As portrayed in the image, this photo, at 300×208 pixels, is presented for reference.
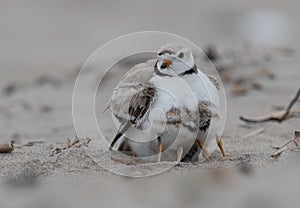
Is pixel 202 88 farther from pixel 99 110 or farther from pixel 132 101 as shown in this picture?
pixel 99 110

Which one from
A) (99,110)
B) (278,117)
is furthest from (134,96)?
→ (99,110)

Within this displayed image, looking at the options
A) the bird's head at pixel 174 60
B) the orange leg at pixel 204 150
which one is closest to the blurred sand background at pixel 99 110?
the orange leg at pixel 204 150

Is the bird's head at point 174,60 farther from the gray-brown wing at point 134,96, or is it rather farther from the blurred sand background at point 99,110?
the blurred sand background at point 99,110

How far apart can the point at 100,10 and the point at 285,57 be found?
11.9ft

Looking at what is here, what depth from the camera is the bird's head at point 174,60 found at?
2346 millimetres

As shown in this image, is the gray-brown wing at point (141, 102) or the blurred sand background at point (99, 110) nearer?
the blurred sand background at point (99, 110)

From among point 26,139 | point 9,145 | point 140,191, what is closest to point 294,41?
point 26,139

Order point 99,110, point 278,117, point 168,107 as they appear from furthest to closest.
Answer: point 99,110 < point 278,117 < point 168,107

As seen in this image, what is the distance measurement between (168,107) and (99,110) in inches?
77.2

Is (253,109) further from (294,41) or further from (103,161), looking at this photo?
(294,41)

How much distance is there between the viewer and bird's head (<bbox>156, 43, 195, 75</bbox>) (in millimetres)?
2346

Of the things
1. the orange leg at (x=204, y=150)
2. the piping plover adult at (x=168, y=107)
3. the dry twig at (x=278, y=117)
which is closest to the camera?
the piping plover adult at (x=168, y=107)

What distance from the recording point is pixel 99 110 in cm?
422

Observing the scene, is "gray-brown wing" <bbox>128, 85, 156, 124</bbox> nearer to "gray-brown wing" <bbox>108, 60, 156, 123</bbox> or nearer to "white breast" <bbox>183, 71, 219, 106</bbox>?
"gray-brown wing" <bbox>108, 60, 156, 123</bbox>
